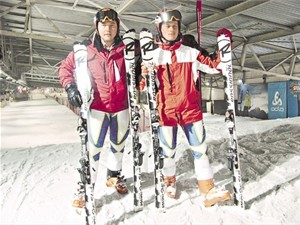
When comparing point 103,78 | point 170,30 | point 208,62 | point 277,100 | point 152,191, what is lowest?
point 152,191

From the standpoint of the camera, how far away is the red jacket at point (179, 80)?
206cm

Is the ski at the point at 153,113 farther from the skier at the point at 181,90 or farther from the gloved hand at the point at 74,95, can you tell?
the gloved hand at the point at 74,95

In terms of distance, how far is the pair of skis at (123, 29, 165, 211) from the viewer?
2014 mm

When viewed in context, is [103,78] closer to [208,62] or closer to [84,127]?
[84,127]

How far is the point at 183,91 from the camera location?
6.86 ft

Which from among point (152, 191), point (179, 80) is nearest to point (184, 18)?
point (179, 80)

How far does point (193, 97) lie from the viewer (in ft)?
6.93

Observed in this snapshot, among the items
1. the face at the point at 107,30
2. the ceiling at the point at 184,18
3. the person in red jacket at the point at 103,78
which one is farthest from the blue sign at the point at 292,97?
the face at the point at 107,30

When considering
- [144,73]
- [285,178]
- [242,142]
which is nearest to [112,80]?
[144,73]

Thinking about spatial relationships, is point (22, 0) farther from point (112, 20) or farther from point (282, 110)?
point (282, 110)

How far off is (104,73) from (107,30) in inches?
12.7

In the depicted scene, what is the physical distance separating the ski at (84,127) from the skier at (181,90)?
453 mm

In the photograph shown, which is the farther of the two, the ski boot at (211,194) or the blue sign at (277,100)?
the blue sign at (277,100)

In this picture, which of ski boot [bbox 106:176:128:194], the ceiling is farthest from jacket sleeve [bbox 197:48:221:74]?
the ceiling
